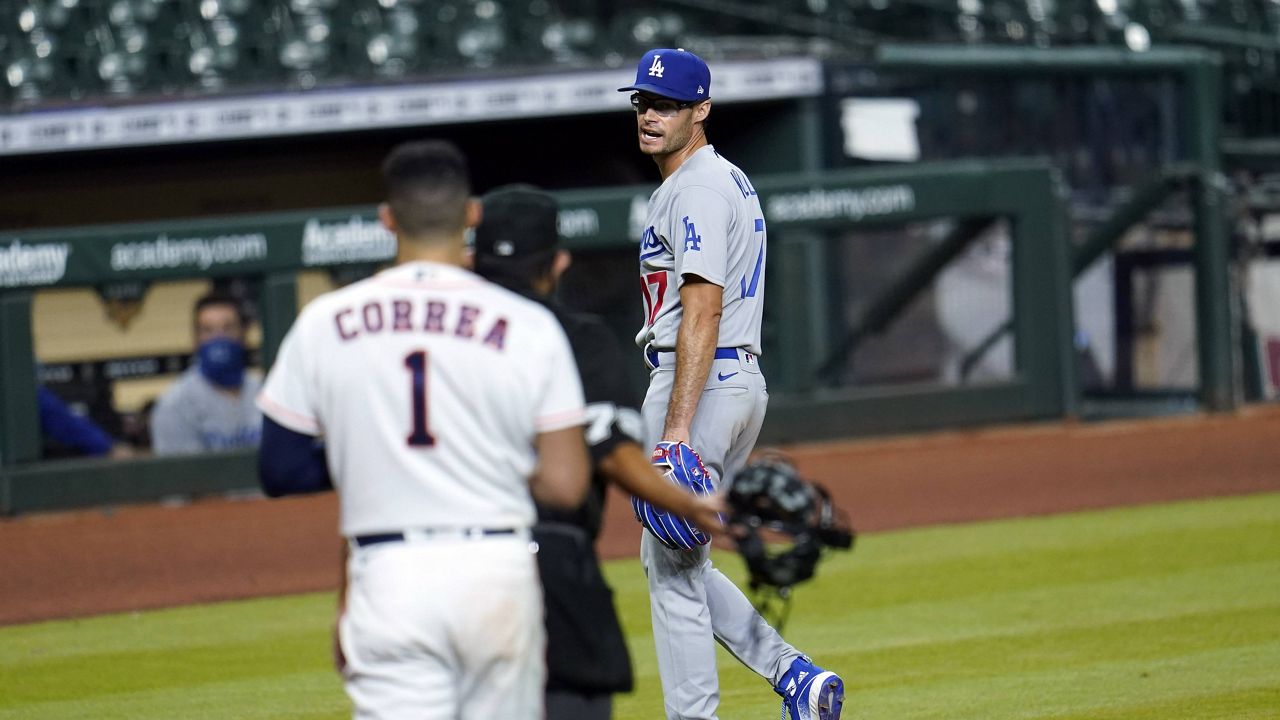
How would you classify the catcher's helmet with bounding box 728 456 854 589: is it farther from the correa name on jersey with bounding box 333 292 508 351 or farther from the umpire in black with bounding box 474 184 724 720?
the correa name on jersey with bounding box 333 292 508 351

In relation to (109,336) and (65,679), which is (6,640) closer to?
(65,679)

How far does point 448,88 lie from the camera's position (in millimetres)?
14922

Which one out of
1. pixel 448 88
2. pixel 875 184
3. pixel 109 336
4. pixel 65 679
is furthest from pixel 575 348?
pixel 448 88

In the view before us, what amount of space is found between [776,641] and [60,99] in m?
11.0

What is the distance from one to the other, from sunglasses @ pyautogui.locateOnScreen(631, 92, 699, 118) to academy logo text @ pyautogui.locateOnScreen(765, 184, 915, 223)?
8.38m

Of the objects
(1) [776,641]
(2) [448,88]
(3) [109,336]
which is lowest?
→ (1) [776,641]

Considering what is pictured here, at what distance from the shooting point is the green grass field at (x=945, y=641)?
582 cm

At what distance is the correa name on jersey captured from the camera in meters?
3.09

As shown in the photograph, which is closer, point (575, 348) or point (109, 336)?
point (575, 348)

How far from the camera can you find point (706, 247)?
4695 mm

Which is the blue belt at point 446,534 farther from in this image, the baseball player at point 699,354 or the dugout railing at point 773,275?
the dugout railing at point 773,275

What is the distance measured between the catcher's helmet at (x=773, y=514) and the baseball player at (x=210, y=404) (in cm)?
855

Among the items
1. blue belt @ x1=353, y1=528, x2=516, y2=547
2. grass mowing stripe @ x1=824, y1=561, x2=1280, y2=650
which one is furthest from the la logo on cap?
grass mowing stripe @ x1=824, y1=561, x2=1280, y2=650

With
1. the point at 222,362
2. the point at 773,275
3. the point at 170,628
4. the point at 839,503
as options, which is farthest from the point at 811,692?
the point at 773,275
